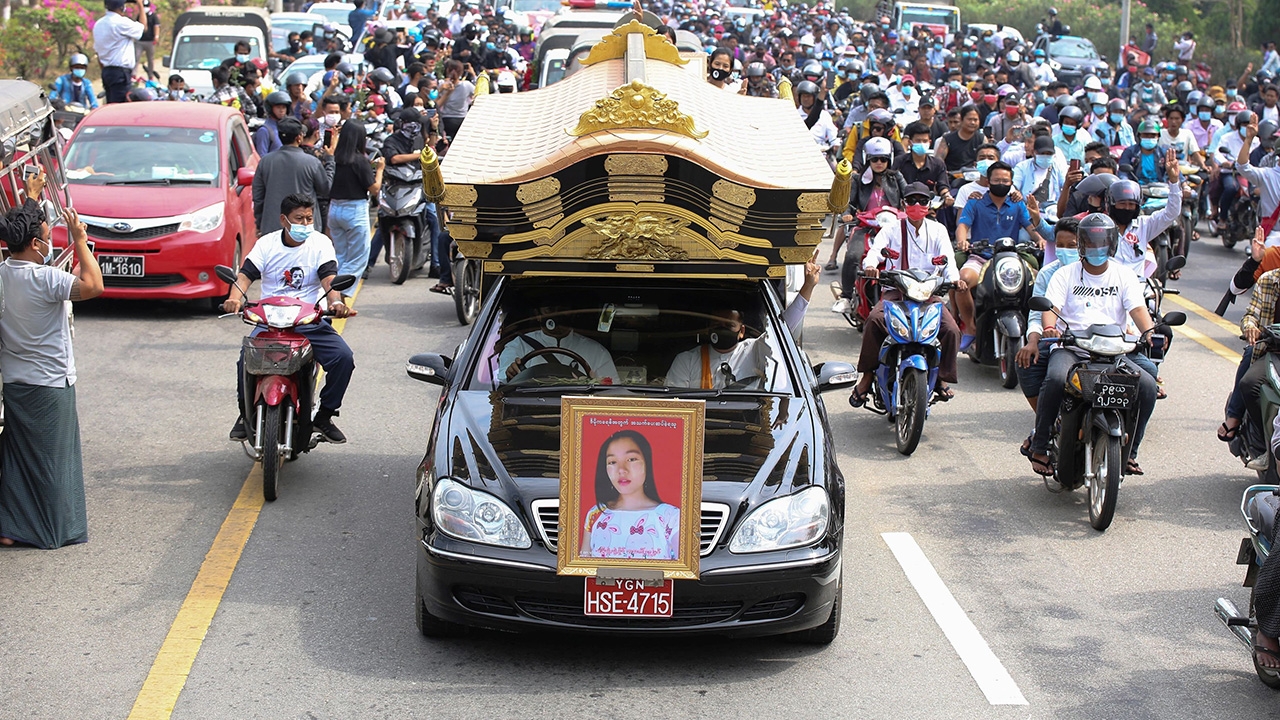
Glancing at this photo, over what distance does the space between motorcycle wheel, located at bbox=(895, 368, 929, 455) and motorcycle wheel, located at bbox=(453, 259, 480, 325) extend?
191 inches

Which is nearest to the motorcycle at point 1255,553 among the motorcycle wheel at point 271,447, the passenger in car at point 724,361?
the passenger in car at point 724,361

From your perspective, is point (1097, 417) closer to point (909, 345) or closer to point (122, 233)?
point (909, 345)

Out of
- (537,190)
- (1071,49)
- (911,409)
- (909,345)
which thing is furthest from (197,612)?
(1071,49)

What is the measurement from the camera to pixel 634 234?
7555 mm

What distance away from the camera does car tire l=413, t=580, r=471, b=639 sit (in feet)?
22.0

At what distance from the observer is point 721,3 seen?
63.4m

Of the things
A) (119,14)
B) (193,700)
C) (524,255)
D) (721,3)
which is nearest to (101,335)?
(524,255)

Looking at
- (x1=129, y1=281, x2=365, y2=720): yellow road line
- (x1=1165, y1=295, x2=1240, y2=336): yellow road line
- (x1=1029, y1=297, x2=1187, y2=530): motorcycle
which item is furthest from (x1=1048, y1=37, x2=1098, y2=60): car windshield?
(x1=129, y1=281, x2=365, y2=720): yellow road line

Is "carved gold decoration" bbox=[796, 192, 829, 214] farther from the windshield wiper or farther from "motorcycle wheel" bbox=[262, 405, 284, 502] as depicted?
the windshield wiper

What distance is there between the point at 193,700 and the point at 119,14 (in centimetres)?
1814

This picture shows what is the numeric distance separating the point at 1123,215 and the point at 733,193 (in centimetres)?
497

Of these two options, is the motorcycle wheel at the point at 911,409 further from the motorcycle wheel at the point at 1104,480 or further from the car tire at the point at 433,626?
the car tire at the point at 433,626

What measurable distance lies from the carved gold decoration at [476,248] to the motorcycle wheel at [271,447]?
1.72 meters

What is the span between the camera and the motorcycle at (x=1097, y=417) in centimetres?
859
